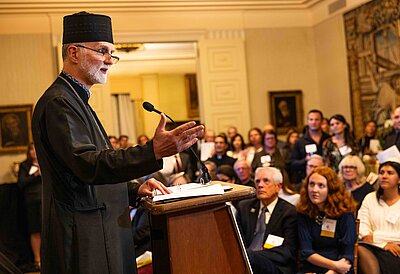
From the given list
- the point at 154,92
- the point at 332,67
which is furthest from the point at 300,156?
the point at 154,92

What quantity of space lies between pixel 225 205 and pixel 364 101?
22.9ft

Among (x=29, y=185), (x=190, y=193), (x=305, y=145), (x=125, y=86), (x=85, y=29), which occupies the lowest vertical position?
(x=29, y=185)

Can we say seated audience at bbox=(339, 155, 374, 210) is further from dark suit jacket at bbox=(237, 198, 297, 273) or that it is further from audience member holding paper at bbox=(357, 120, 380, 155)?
audience member holding paper at bbox=(357, 120, 380, 155)

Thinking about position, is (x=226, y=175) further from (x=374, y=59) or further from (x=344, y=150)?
(x=374, y=59)

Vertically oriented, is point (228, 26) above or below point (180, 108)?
above

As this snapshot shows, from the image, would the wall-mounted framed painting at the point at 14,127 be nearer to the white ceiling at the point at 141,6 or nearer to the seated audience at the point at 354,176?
the white ceiling at the point at 141,6

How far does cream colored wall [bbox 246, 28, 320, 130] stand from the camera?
941 centimetres

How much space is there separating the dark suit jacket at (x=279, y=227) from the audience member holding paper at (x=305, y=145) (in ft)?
7.17

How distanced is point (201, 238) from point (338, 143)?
4.19m

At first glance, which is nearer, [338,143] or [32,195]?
[338,143]

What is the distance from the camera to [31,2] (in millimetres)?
8305

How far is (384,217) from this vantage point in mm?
4020

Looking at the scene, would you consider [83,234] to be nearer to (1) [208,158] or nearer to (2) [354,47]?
(1) [208,158]

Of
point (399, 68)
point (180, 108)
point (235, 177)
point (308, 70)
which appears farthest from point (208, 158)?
point (180, 108)
